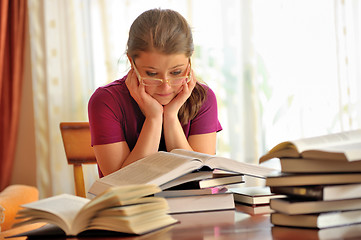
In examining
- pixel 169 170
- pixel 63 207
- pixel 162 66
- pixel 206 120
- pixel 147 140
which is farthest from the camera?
pixel 206 120

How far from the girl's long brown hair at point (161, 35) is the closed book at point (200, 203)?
68 cm

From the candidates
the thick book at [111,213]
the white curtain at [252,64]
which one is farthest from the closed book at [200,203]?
the white curtain at [252,64]

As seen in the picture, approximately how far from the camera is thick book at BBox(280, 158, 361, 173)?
856mm

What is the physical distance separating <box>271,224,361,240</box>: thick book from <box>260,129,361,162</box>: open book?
0.41ft

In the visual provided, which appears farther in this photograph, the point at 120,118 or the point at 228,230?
the point at 120,118

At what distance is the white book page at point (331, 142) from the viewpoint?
33.5 inches

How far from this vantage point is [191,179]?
113 cm

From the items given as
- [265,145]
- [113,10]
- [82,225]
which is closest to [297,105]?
[265,145]

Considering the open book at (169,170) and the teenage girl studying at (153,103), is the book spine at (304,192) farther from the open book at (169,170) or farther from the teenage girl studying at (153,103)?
the teenage girl studying at (153,103)

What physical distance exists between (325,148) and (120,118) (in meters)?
1.13

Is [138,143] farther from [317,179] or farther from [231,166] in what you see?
[317,179]

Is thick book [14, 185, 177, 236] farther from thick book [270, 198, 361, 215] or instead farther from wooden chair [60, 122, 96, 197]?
wooden chair [60, 122, 96, 197]

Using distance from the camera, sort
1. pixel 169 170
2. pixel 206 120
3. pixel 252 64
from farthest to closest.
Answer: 1. pixel 252 64
2. pixel 206 120
3. pixel 169 170

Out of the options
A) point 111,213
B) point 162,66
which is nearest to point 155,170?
point 111,213
